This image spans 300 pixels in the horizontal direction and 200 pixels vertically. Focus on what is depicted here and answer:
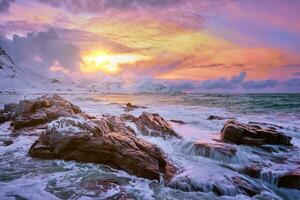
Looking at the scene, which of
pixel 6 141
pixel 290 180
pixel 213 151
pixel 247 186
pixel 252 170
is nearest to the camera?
pixel 247 186

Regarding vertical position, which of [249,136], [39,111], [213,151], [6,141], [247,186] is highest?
[39,111]

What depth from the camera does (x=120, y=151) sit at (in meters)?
10.5

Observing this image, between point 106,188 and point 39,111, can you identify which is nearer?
point 106,188

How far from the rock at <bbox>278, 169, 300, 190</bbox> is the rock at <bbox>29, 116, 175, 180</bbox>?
3.81 metres

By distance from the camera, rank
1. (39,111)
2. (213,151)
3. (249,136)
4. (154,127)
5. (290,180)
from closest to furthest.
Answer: (290,180), (213,151), (249,136), (154,127), (39,111)

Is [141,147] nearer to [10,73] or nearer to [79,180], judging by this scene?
[79,180]

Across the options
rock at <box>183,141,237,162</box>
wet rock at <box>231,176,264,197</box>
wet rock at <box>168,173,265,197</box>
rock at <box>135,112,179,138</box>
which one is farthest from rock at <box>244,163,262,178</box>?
rock at <box>135,112,179,138</box>

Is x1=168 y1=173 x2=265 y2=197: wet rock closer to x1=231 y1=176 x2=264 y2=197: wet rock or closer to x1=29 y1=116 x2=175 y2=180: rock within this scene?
x1=231 y1=176 x2=264 y2=197: wet rock

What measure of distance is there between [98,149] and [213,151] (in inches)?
195

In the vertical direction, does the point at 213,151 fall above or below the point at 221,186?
above

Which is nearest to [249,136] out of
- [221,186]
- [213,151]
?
[213,151]

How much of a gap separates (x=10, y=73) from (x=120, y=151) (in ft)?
679

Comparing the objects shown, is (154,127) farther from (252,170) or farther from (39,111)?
(39,111)

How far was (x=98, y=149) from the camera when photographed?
10734 mm
